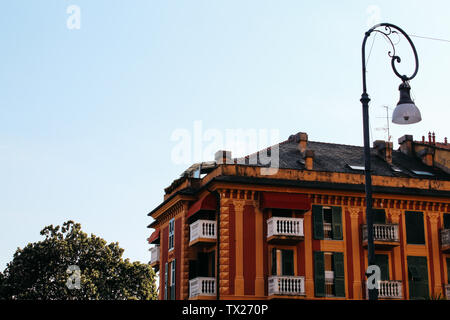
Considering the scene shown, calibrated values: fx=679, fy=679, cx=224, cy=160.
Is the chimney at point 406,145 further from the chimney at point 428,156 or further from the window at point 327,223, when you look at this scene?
the window at point 327,223

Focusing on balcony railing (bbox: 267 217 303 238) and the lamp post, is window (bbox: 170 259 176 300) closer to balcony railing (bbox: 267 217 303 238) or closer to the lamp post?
balcony railing (bbox: 267 217 303 238)

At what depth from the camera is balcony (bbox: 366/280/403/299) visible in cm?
3666

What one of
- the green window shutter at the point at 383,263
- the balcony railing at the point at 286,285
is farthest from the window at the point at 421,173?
the balcony railing at the point at 286,285

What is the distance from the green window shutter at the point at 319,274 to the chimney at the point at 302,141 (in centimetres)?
810

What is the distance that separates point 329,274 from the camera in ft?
122

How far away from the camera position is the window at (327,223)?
123ft

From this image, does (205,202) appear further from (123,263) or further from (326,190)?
(123,263)

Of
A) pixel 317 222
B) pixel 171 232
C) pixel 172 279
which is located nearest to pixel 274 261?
pixel 317 222

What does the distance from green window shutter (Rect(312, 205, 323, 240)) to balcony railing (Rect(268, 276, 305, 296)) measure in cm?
307
